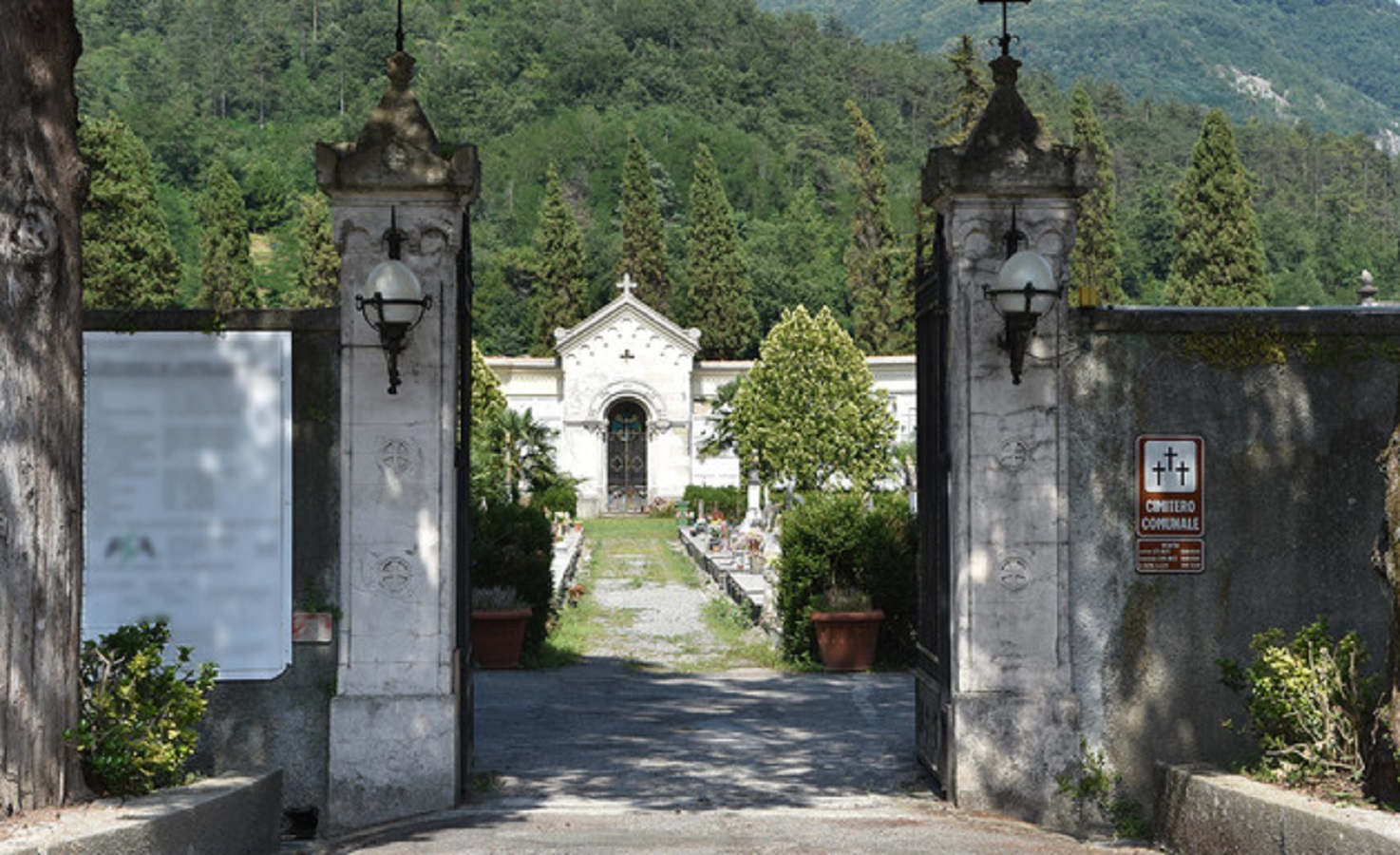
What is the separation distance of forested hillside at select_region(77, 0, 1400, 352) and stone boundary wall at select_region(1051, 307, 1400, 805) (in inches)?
2581

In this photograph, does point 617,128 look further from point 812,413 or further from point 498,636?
point 498,636

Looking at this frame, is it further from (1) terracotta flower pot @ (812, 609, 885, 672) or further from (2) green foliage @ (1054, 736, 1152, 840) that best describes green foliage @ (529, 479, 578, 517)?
(2) green foliage @ (1054, 736, 1152, 840)

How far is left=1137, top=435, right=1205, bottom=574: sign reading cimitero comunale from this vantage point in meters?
8.73

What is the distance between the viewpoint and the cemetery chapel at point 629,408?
62.1 meters

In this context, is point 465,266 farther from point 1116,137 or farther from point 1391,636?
point 1116,137

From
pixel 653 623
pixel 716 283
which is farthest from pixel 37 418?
pixel 716 283

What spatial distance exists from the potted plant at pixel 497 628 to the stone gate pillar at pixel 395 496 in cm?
733

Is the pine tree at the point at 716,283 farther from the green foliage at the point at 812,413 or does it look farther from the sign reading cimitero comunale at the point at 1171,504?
the sign reading cimitero comunale at the point at 1171,504

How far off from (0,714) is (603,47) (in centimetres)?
13010

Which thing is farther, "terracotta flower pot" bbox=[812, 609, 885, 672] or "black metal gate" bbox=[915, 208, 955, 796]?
"terracotta flower pot" bbox=[812, 609, 885, 672]

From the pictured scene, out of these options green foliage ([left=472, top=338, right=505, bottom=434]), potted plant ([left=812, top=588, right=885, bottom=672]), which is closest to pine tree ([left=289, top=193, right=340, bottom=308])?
green foliage ([left=472, top=338, right=505, bottom=434])

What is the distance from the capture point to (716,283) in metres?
69.9

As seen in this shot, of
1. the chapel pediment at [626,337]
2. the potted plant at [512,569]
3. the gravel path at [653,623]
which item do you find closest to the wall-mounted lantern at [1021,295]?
the potted plant at [512,569]

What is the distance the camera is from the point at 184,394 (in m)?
8.53
